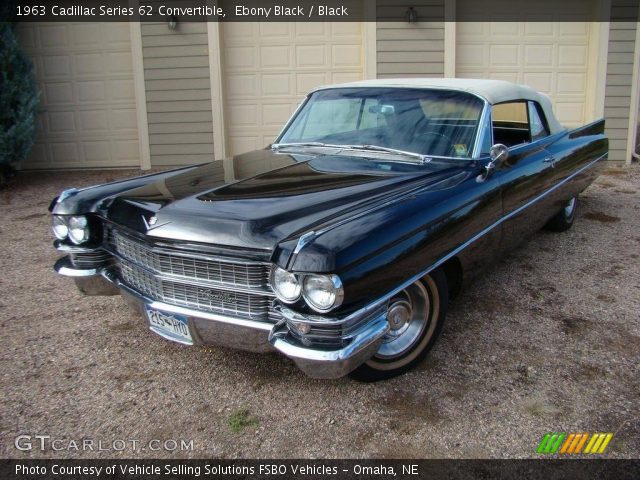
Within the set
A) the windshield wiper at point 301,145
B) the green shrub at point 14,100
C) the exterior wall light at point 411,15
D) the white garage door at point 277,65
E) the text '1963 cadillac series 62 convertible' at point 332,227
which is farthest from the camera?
the white garage door at point 277,65

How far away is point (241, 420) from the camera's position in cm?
284

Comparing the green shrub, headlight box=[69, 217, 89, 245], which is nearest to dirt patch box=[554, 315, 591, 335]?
headlight box=[69, 217, 89, 245]

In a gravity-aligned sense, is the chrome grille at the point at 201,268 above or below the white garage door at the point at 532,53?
below

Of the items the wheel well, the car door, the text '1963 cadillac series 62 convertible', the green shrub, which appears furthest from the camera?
the green shrub

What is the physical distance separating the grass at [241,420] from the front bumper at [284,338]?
35 centimetres

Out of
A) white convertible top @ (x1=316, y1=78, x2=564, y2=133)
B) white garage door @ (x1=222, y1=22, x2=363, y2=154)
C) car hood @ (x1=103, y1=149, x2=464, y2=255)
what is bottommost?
car hood @ (x1=103, y1=149, x2=464, y2=255)

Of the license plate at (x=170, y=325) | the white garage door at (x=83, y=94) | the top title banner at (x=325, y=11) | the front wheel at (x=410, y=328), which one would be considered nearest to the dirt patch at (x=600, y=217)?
the front wheel at (x=410, y=328)

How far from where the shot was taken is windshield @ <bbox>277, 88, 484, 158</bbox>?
3760 mm

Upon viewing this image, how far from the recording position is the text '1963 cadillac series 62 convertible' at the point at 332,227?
2.51m

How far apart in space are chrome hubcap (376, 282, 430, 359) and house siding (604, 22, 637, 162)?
7941 mm

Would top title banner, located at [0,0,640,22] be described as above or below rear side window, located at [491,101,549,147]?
above

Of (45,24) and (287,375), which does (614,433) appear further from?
(45,24)

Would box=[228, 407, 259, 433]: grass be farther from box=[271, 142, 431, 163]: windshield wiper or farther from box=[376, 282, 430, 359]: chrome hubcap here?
box=[271, 142, 431, 163]: windshield wiper

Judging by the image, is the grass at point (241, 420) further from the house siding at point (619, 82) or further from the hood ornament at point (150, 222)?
the house siding at point (619, 82)
